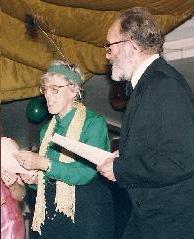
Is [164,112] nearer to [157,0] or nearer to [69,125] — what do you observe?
[69,125]

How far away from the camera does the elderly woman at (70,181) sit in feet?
7.91

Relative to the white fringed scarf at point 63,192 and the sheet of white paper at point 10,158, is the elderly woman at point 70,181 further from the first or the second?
the sheet of white paper at point 10,158

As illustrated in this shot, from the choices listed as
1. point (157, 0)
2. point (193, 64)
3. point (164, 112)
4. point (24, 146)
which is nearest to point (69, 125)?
point (164, 112)

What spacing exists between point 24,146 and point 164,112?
5.55 m

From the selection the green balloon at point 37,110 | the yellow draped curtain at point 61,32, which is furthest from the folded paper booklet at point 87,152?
the green balloon at point 37,110

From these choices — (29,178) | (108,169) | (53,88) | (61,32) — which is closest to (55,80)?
(53,88)

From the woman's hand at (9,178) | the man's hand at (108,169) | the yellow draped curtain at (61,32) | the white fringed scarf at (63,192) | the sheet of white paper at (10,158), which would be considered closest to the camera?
the man's hand at (108,169)

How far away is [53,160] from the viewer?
7.79 feet

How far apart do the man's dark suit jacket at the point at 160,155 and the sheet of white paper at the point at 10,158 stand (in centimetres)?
52

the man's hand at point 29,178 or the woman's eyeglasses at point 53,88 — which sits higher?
the woman's eyeglasses at point 53,88

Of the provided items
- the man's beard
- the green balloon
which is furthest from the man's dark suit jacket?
the green balloon

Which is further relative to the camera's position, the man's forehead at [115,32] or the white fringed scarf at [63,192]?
the white fringed scarf at [63,192]

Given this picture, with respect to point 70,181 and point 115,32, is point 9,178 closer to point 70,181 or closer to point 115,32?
point 70,181

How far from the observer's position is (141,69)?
2.02 m
